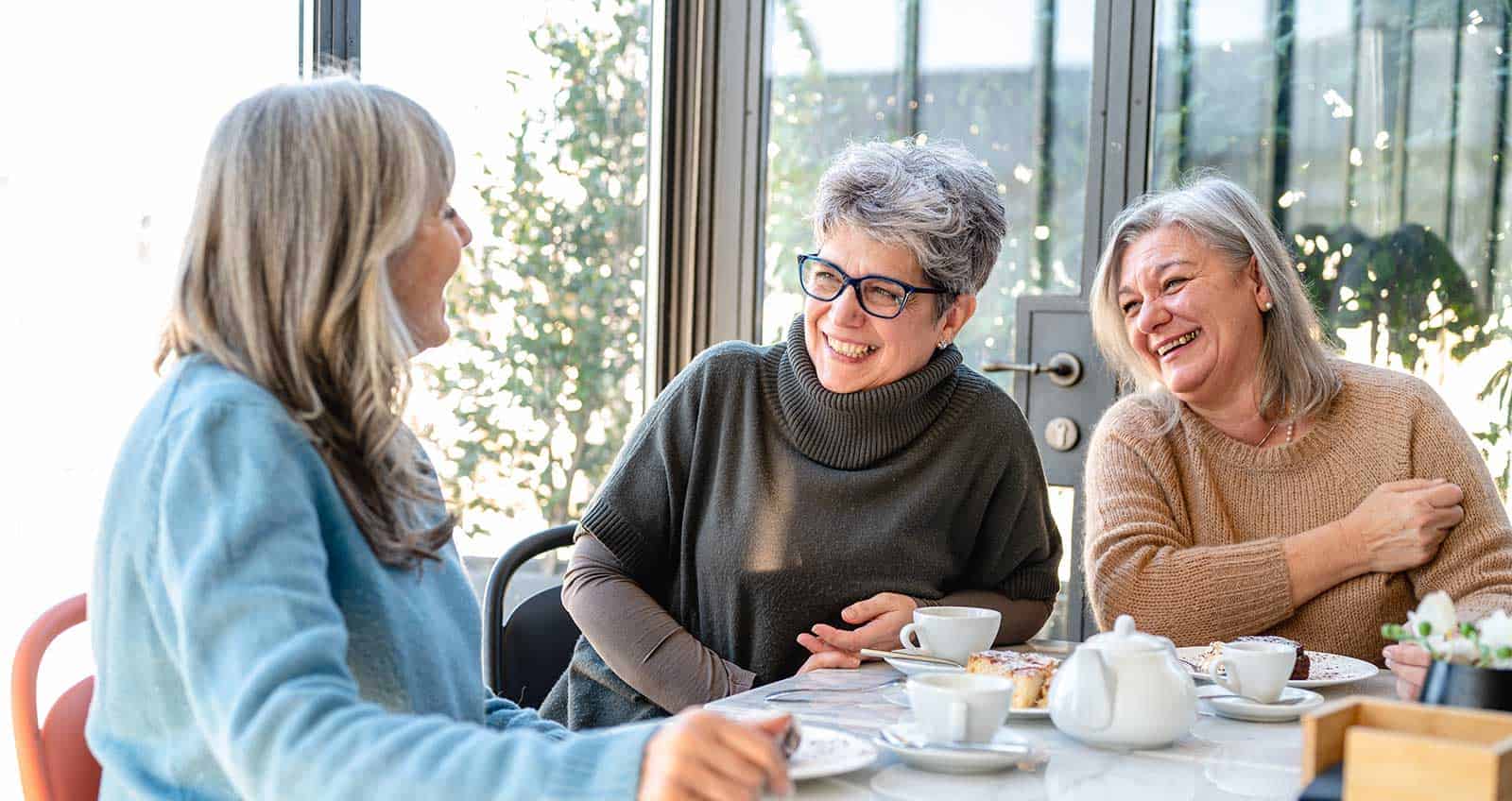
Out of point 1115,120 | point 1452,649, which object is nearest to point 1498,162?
point 1115,120

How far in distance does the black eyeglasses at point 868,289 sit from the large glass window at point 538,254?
111cm

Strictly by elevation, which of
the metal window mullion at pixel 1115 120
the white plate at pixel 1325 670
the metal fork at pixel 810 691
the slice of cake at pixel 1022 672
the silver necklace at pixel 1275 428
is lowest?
the metal fork at pixel 810 691

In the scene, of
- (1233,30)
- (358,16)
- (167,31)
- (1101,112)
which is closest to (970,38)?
(1101,112)

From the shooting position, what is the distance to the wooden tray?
81 cm

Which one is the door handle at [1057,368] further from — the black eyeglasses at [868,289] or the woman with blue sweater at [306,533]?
the woman with blue sweater at [306,533]

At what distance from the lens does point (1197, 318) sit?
6.39ft

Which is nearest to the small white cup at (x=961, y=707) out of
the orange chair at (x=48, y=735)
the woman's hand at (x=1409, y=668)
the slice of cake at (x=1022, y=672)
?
the slice of cake at (x=1022, y=672)

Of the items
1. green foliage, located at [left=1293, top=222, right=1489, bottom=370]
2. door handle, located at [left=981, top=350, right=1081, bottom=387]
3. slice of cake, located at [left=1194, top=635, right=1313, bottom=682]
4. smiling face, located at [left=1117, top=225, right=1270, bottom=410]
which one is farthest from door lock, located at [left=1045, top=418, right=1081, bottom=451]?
slice of cake, located at [left=1194, top=635, right=1313, bottom=682]

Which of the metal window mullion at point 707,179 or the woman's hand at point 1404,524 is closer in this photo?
the woman's hand at point 1404,524

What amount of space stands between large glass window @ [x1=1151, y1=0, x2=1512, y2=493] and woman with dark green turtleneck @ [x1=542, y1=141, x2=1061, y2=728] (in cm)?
124

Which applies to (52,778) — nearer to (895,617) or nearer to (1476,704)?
(895,617)

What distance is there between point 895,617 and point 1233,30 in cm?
179

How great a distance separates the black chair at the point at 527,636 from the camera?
1.80 meters

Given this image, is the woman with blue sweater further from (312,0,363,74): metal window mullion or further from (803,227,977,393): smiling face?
(312,0,363,74): metal window mullion
